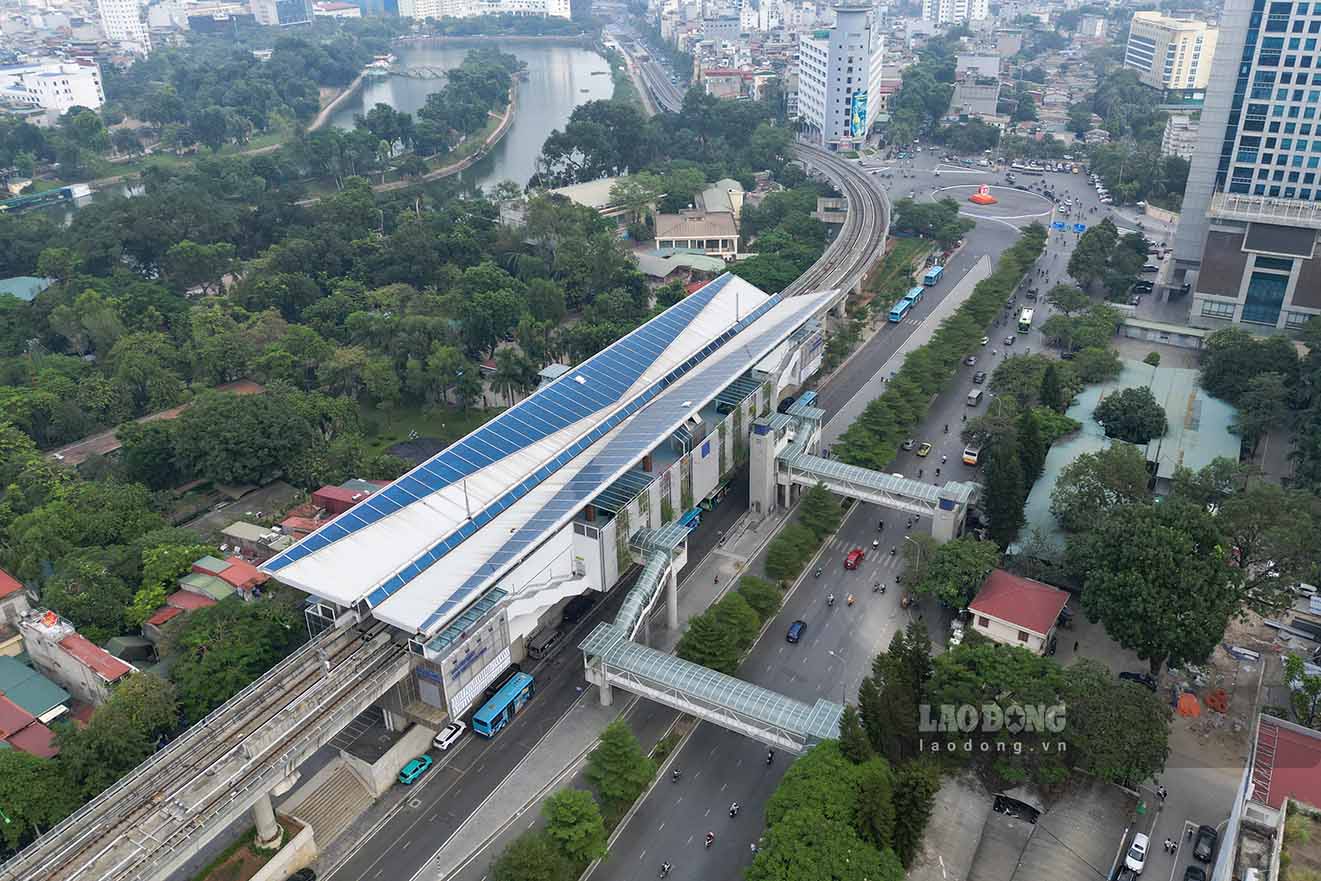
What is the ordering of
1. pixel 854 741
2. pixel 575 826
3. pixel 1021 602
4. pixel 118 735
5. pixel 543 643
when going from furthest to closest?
1. pixel 543 643
2. pixel 1021 602
3. pixel 118 735
4. pixel 854 741
5. pixel 575 826

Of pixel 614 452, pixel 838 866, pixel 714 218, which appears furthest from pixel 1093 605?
pixel 714 218

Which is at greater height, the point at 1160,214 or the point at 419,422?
the point at 1160,214

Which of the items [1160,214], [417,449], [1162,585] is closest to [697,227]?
[417,449]

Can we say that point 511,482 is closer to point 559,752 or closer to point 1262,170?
point 559,752

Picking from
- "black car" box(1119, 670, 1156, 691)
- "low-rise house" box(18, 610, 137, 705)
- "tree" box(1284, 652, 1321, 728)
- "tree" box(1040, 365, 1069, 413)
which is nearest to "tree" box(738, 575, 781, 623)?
"black car" box(1119, 670, 1156, 691)

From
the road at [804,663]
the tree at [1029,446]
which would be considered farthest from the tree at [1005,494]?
the road at [804,663]

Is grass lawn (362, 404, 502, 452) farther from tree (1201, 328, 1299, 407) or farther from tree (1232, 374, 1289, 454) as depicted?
tree (1201, 328, 1299, 407)

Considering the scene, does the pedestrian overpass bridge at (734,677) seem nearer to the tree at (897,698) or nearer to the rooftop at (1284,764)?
the tree at (897,698)
